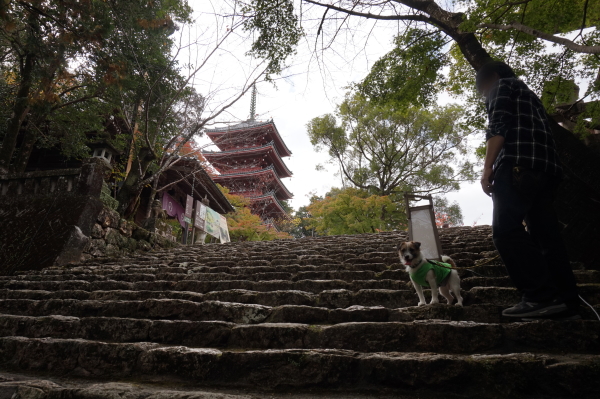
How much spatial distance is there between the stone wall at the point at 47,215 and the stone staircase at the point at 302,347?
2.59 m

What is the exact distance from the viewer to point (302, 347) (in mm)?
2201

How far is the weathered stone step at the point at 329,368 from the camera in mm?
1583

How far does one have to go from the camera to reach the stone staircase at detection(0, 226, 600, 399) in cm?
166

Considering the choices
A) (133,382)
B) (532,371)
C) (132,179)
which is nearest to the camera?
(532,371)

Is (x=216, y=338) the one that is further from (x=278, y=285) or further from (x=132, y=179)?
(x=132, y=179)

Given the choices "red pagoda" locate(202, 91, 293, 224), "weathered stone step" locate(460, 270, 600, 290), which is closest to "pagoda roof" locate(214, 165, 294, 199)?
"red pagoda" locate(202, 91, 293, 224)

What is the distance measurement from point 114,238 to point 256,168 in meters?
17.3

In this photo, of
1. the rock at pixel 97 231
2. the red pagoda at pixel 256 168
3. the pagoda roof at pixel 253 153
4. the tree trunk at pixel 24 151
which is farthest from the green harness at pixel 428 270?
the pagoda roof at pixel 253 153

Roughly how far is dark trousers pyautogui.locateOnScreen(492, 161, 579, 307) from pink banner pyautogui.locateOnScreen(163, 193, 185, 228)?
1546cm

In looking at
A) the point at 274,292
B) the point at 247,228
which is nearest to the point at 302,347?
the point at 274,292

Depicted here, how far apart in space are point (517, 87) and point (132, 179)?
980 centimetres

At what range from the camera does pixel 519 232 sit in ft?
7.25

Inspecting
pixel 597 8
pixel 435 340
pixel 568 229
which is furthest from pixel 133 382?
pixel 597 8

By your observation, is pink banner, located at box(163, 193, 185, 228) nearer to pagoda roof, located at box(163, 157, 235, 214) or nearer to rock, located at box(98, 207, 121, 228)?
pagoda roof, located at box(163, 157, 235, 214)
